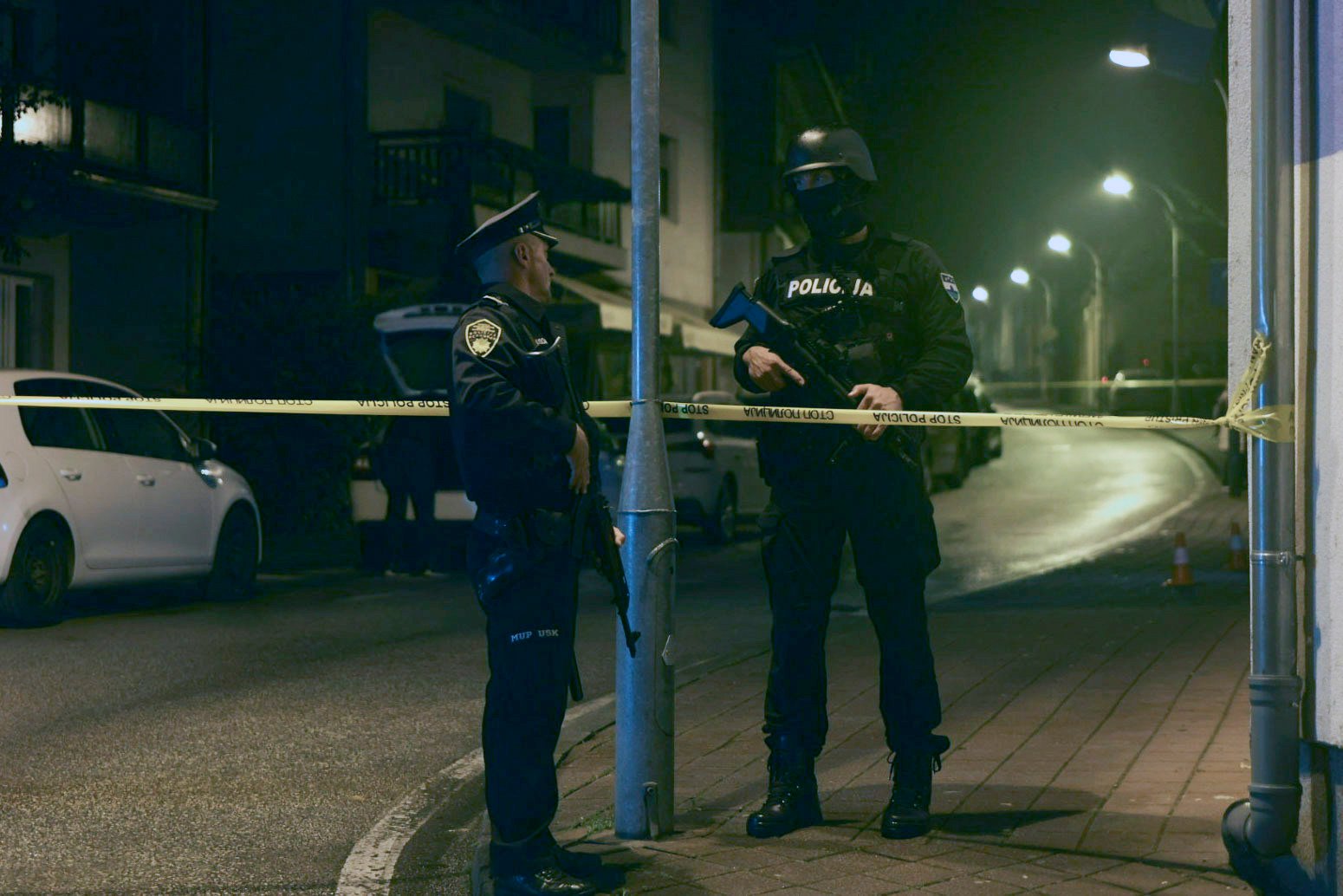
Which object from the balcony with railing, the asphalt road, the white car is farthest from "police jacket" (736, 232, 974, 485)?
the balcony with railing

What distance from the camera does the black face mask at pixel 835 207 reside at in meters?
5.14

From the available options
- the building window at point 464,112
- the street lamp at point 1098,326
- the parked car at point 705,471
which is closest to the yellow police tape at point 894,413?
the parked car at point 705,471

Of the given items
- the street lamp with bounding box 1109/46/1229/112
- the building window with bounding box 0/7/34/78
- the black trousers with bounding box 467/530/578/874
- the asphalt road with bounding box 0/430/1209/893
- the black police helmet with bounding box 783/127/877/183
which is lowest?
the asphalt road with bounding box 0/430/1209/893

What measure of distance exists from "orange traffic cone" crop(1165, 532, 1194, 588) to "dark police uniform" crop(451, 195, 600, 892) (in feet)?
29.9

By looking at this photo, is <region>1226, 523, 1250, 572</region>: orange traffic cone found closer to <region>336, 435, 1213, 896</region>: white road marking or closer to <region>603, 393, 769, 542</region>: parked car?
<region>603, 393, 769, 542</region>: parked car

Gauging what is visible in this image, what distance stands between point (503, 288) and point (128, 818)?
2.35 meters

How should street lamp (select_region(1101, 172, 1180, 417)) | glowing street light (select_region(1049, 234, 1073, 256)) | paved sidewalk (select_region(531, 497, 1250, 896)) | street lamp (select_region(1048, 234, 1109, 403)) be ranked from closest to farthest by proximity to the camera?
1. paved sidewalk (select_region(531, 497, 1250, 896))
2. street lamp (select_region(1101, 172, 1180, 417))
3. glowing street light (select_region(1049, 234, 1073, 256))
4. street lamp (select_region(1048, 234, 1109, 403))

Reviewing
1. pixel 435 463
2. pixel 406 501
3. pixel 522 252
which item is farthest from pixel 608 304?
pixel 522 252

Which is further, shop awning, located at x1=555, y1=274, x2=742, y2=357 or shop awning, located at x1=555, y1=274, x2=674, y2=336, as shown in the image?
shop awning, located at x1=555, y1=274, x2=742, y2=357

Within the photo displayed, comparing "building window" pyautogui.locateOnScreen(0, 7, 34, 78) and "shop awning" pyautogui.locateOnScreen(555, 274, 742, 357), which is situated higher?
"building window" pyautogui.locateOnScreen(0, 7, 34, 78)

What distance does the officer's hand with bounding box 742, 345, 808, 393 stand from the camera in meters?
5.11

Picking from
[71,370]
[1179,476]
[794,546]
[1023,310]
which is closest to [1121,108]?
[1179,476]

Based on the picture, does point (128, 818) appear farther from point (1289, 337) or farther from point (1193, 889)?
point (1289, 337)

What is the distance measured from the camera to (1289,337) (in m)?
4.47
